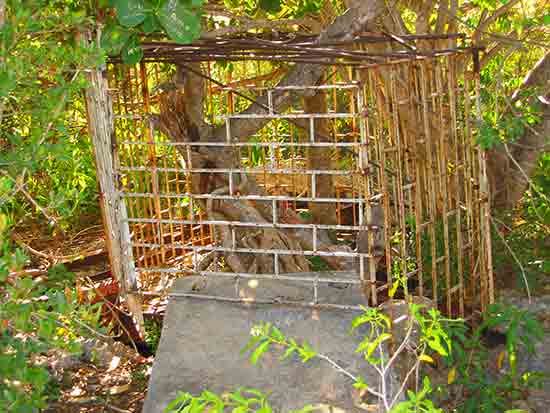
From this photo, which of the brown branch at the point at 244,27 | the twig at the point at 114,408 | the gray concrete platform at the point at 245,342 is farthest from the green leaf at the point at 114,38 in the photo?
the twig at the point at 114,408

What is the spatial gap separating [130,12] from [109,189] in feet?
3.91

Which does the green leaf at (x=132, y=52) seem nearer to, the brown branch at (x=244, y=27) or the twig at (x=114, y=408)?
the brown branch at (x=244, y=27)

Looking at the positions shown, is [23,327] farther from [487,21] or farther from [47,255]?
[487,21]

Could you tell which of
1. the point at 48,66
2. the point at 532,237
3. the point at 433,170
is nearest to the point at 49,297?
the point at 48,66

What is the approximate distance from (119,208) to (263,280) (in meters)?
0.99

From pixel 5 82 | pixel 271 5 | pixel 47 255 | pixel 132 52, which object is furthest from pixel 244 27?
pixel 5 82

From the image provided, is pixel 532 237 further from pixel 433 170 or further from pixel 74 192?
pixel 74 192

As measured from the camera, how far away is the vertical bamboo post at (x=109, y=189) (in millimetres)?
4738

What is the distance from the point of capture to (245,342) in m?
4.39

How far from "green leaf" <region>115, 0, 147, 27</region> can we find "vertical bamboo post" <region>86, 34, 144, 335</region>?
610 mm

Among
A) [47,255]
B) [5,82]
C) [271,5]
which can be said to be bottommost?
[47,255]

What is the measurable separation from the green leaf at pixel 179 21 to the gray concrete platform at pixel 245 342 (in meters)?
1.57

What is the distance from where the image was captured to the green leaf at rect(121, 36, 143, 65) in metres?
4.48

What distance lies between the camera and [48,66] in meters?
3.46
